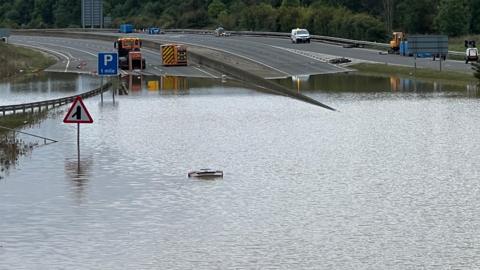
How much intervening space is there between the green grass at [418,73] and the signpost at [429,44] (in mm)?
3286

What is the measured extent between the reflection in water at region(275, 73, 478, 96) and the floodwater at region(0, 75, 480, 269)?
18776 mm

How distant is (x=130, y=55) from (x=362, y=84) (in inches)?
1127

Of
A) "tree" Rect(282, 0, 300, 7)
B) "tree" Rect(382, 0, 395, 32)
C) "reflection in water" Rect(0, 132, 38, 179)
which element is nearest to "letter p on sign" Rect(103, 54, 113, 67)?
"reflection in water" Rect(0, 132, 38, 179)

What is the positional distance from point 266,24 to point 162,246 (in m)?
138

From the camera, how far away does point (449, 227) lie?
104ft

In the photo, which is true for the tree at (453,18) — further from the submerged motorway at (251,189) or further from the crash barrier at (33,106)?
the crash barrier at (33,106)

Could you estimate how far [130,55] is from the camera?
111 m

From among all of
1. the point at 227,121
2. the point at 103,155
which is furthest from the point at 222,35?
the point at 103,155

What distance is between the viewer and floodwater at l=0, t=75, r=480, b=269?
1137 inches

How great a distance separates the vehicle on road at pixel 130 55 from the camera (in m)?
111

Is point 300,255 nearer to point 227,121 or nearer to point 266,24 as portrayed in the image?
point 227,121

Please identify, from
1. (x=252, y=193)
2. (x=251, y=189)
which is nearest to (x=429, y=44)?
(x=251, y=189)

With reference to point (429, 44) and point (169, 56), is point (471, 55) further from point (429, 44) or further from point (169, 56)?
point (169, 56)

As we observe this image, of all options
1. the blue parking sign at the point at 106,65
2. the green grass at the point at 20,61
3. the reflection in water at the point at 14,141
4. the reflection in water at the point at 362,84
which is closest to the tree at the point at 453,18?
the reflection in water at the point at 362,84
